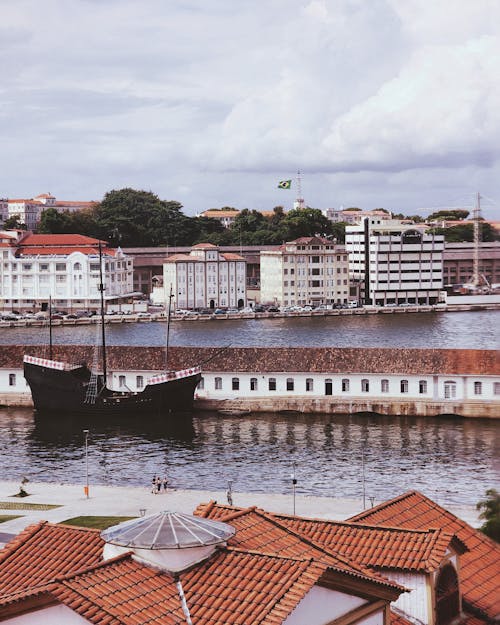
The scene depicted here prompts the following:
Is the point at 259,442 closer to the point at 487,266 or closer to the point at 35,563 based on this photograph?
the point at 35,563

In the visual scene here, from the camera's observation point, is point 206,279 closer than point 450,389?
No

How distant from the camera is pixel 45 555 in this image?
31.4 feet

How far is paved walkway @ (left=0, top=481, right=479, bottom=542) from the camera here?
92.1 feet

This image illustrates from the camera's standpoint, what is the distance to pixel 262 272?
431 ft

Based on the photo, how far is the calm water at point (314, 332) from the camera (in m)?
87.6

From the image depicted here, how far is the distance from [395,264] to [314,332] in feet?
119

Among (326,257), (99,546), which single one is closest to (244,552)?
(99,546)

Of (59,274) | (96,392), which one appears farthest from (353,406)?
(59,274)

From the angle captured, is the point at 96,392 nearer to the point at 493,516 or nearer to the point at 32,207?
the point at 493,516

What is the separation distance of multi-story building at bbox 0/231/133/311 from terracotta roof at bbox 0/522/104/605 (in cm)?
11229

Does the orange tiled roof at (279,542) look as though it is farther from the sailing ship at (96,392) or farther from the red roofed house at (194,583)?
the sailing ship at (96,392)

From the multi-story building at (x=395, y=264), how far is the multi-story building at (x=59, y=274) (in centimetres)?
2695

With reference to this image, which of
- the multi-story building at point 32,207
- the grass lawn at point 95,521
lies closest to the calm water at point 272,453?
the grass lawn at point 95,521

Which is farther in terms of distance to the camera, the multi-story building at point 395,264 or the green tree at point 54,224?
the green tree at point 54,224
